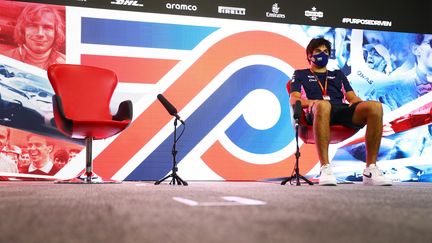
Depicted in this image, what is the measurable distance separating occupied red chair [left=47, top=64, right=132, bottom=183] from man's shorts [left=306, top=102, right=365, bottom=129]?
5.32 feet

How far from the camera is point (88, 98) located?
442 cm

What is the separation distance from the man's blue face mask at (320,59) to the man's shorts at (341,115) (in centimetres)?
41

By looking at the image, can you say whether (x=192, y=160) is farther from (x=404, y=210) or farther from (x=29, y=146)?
(x=404, y=210)

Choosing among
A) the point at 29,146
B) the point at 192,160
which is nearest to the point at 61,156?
the point at 29,146

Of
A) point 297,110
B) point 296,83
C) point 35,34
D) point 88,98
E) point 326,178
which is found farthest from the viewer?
point 35,34

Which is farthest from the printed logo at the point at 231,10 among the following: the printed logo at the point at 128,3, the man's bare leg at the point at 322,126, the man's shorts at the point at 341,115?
the man's bare leg at the point at 322,126

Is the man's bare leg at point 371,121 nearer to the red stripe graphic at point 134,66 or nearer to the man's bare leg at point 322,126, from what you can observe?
the man's bare leg at point 322,126

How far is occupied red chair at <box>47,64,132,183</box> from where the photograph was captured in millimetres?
4043

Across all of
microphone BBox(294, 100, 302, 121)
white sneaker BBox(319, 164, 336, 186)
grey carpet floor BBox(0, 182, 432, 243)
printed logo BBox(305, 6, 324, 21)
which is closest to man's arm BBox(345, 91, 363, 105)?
microphone BBox(294, 100, 302, 121)

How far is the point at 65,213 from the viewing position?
1438 mm

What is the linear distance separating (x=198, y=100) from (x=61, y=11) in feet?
5.14

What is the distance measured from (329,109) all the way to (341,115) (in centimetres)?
21

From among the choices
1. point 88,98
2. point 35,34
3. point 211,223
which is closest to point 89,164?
point 88,98

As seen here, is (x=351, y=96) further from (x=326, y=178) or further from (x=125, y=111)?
(x=125, y=111)
